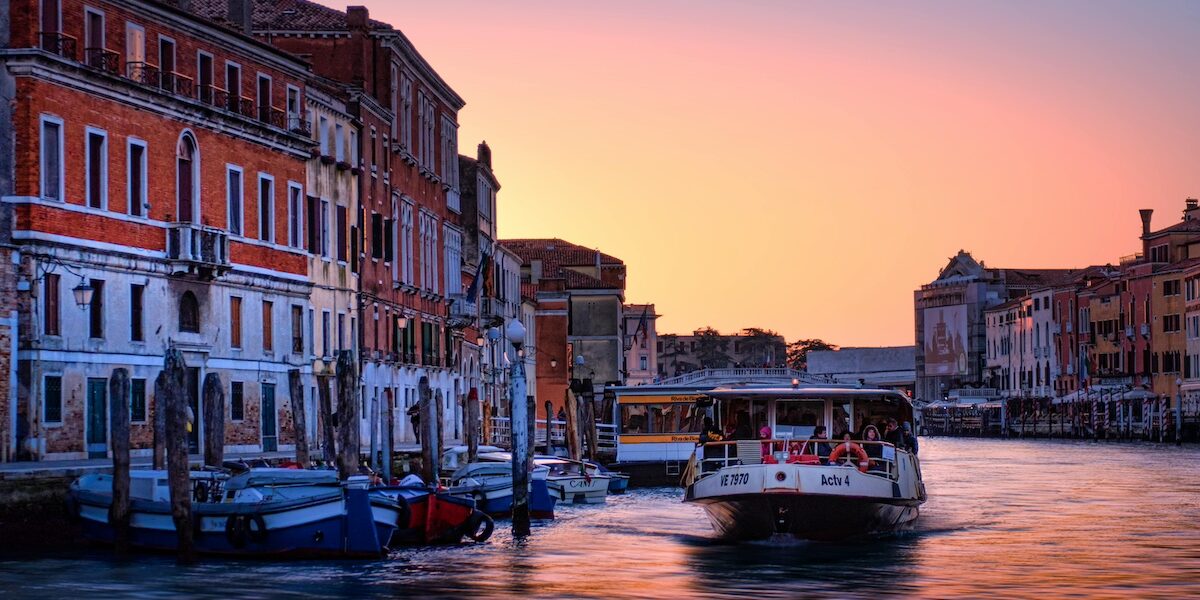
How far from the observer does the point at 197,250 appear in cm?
4047

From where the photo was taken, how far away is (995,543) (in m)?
31.9

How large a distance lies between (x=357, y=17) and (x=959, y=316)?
128954 mm

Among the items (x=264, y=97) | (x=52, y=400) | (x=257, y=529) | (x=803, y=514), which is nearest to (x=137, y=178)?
(x=52, y=400)

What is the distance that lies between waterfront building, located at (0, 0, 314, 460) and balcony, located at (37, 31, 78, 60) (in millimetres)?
47

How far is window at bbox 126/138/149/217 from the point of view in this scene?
1503 inches

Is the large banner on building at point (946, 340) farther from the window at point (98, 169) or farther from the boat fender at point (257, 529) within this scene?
the boat fender at point (257, 529)

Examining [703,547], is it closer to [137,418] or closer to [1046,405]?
[137,418]

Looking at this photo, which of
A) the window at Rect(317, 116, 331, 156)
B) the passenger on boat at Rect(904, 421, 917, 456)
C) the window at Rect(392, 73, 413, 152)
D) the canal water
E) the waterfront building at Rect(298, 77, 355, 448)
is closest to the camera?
the canal water

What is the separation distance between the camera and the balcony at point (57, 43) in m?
35.1

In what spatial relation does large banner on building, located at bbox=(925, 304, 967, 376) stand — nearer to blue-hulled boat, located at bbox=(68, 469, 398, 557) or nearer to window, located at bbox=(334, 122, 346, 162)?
window, located at bbox=(334, 122, 346, 162)

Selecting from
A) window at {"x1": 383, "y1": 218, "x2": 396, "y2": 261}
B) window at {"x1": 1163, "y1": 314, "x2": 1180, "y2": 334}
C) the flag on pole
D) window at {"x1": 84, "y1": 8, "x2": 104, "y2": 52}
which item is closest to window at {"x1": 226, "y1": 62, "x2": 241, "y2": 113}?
window at {"x1": 84, "y1": 8, "x2": 104, "y2": 52}

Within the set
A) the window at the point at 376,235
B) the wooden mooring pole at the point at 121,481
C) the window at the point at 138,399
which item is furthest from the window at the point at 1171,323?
the wooden mooring pole at the point at 121,481

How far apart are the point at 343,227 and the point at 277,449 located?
7.70m

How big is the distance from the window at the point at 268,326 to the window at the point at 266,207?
151 centimetres
